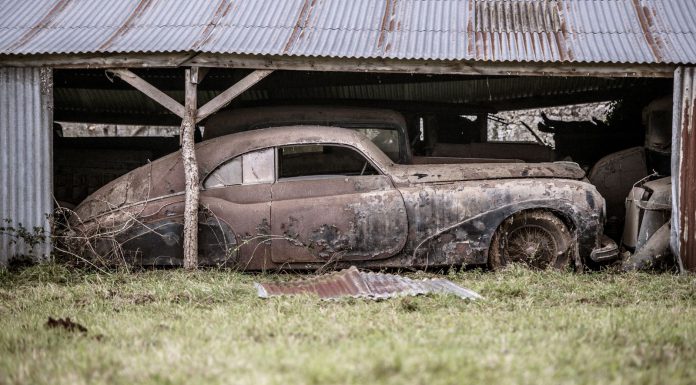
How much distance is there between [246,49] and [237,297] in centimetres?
285

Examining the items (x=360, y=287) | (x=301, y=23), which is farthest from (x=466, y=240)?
(x=301, y=23)

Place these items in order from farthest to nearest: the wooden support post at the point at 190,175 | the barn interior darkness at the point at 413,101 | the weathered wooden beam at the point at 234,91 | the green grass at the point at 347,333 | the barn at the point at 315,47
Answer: the barn interior darkness at the point at 413,101
the weathered wooden beam at the point at 234,91
the barn at the point at 315,47
the wooden support post at the point at 190,175
the green grass at the point at 347,333

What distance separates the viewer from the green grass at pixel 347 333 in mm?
3561

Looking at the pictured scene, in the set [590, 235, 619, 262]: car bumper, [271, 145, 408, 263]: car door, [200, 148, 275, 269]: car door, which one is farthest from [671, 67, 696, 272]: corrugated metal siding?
[200, 148, 275, 269]: car door

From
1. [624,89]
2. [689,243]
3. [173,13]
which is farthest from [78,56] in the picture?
[624,89]

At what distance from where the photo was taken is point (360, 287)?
635cm

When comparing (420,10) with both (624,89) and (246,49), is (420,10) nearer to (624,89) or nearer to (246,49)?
(246,49)

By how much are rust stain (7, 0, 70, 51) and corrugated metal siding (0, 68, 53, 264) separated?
30cm

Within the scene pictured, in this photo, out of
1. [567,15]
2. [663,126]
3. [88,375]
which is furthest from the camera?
[663,126]

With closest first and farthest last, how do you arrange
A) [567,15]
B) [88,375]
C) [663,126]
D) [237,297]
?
1. [88,375]
2. [237,297]
3. [567,15]
4. [663,126]

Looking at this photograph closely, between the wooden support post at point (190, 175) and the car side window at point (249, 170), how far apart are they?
0.78ft

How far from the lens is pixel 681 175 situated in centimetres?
776

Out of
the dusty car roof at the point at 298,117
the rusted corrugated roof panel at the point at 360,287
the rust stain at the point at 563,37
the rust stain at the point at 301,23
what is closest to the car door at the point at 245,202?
the rusted corrugated roof panel at the point at 360,287

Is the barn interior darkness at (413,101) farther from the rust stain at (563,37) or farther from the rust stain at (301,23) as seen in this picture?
the rust stain at (563,37)
